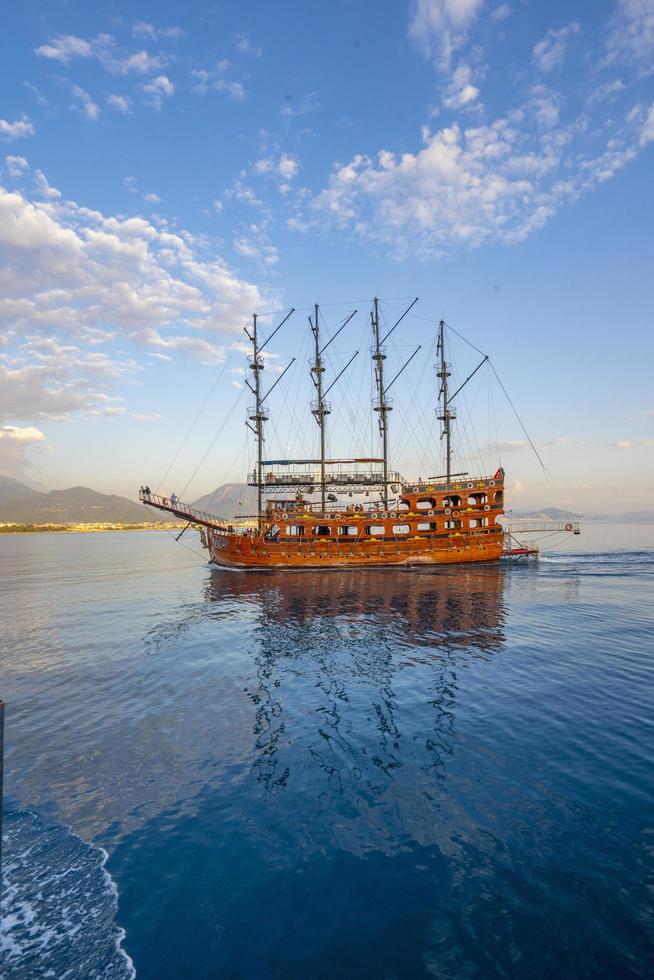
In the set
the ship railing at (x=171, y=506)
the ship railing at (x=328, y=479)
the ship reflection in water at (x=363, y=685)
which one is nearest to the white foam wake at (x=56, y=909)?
the ship reflection in water at (x=363, y=685)

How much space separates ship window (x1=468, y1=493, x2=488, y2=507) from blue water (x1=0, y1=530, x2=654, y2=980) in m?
30.2

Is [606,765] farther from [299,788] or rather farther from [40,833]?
[40,833]

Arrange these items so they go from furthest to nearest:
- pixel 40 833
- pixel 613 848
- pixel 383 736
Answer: pixel 383 736 → pixel 40 833 → pixel 613 848

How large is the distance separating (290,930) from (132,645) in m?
18.9

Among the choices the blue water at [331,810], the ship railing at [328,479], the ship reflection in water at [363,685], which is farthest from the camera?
→ the ship railing at [328,479]

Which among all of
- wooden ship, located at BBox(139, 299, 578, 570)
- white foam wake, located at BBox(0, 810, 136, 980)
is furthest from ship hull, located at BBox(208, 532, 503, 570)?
white foam wake, located at BBox(0, 810, 136, 980)

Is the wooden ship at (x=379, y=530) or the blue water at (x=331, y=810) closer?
the blue water at (x=331, y=810)

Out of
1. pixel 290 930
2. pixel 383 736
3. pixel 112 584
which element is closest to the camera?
pixel 290 930

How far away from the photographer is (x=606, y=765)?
1067 centimetres

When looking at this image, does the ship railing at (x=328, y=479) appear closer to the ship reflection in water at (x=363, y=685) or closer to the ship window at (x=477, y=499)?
the ship window at (x=477, y=499)

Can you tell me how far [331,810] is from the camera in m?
9.12

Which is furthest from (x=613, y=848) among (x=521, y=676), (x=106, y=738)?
(x=106, y=738)

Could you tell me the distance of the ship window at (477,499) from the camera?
5116 centimetres

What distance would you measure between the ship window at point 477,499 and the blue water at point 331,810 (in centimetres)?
3020
